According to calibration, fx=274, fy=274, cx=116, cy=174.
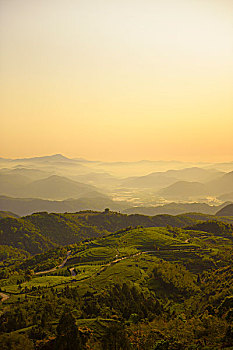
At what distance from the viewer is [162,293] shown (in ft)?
369

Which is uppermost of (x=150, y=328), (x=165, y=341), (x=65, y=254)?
(x=165, y=341)

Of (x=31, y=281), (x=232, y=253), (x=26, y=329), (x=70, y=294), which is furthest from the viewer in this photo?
(x=232, y=253)

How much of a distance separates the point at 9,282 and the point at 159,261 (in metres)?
75.9

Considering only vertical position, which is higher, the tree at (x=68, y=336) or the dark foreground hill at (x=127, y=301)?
the tree at (x=68, y=336)

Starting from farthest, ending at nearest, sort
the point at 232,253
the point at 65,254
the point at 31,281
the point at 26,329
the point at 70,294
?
1. the point at 65,254
2. the point at 232,253
3. the point at 31,281
4. the point at 70,294
5. the point at 26,329

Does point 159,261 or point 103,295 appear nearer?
point 103,295

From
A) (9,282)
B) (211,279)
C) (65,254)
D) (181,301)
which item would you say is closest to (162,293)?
(181,301)

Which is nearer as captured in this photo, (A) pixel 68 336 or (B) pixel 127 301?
(A) pixel 68 336

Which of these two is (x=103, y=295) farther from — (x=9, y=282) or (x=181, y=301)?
(x=9, y=282)

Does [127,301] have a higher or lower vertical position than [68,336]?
lower

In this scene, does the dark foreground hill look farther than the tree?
Yes

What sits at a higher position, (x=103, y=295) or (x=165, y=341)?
(x=165, y=341)

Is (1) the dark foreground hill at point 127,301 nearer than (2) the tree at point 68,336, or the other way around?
(2) the tree at point 68,336

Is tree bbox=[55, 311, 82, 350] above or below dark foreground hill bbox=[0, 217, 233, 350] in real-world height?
above
